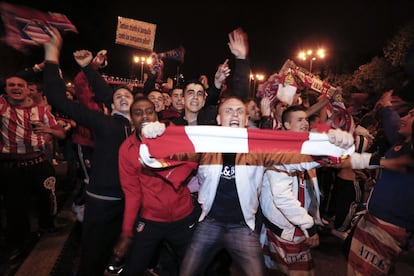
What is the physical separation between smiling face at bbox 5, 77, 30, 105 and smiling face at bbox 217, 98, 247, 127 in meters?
3.43

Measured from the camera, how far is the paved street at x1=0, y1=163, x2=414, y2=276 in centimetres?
436

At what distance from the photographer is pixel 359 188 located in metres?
6.21

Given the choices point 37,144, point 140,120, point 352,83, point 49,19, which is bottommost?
point 37,144

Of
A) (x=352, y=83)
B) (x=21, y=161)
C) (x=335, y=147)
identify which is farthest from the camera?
(x=352, y=83)

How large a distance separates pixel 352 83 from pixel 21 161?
Answer: 26.9 metres

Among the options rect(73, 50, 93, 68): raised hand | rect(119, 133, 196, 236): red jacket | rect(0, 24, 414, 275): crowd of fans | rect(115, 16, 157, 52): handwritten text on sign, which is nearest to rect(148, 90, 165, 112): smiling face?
rect(0, 24, 414, 275): crowd of fans

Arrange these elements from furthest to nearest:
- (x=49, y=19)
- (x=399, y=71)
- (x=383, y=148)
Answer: (x=399, y=71) < (x=383, y=148) < (x=49, y=19)

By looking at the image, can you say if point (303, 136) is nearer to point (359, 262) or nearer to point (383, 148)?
point (359, 262)

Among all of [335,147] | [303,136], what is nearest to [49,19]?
[303,136]

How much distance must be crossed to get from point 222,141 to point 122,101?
66.5 inches

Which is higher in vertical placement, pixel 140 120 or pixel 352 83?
pixel 352 83

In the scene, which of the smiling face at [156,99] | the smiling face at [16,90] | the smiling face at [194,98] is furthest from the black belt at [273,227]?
the smiling face at [16,90]

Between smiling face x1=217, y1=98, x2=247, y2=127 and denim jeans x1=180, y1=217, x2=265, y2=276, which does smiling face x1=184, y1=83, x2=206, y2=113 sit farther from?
denim jeans x1=180, y1=217, x2=265, y2=276

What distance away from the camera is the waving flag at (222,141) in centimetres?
303
